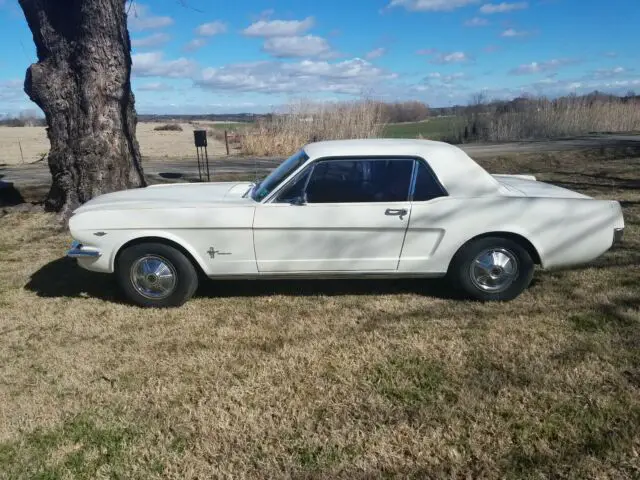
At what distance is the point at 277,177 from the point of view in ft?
15.5

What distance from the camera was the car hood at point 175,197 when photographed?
464 cm

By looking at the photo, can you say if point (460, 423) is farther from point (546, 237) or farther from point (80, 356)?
point (80, 356)

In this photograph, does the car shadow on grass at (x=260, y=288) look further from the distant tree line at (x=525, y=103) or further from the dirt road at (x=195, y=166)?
the distant tree line at (x=525, y=103)

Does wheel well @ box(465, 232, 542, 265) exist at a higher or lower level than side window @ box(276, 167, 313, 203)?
lower

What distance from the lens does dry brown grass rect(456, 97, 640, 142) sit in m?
23.5

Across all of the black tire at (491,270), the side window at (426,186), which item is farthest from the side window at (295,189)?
the black tire at (491,270)

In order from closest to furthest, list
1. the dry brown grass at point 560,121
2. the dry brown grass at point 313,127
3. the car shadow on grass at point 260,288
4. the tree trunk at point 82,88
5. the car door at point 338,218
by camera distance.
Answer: the car door at point 338,218 → the car shadow on grass at point 260,288 → the tree trunk at point 82,88 → the dry brown grass at point 313,127 → the dry brown grass at point 560,121

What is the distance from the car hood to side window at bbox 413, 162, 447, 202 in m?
1.44

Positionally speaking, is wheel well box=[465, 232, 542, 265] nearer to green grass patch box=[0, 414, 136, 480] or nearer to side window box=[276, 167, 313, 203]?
side window box=[276, 167, 313, 203]

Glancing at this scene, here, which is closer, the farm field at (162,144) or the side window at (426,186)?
the side window at (426,186)

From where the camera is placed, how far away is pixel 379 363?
3.65 m

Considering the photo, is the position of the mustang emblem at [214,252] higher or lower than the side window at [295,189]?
lower

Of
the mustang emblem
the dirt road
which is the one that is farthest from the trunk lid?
the dirt road

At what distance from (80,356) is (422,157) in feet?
10.3
